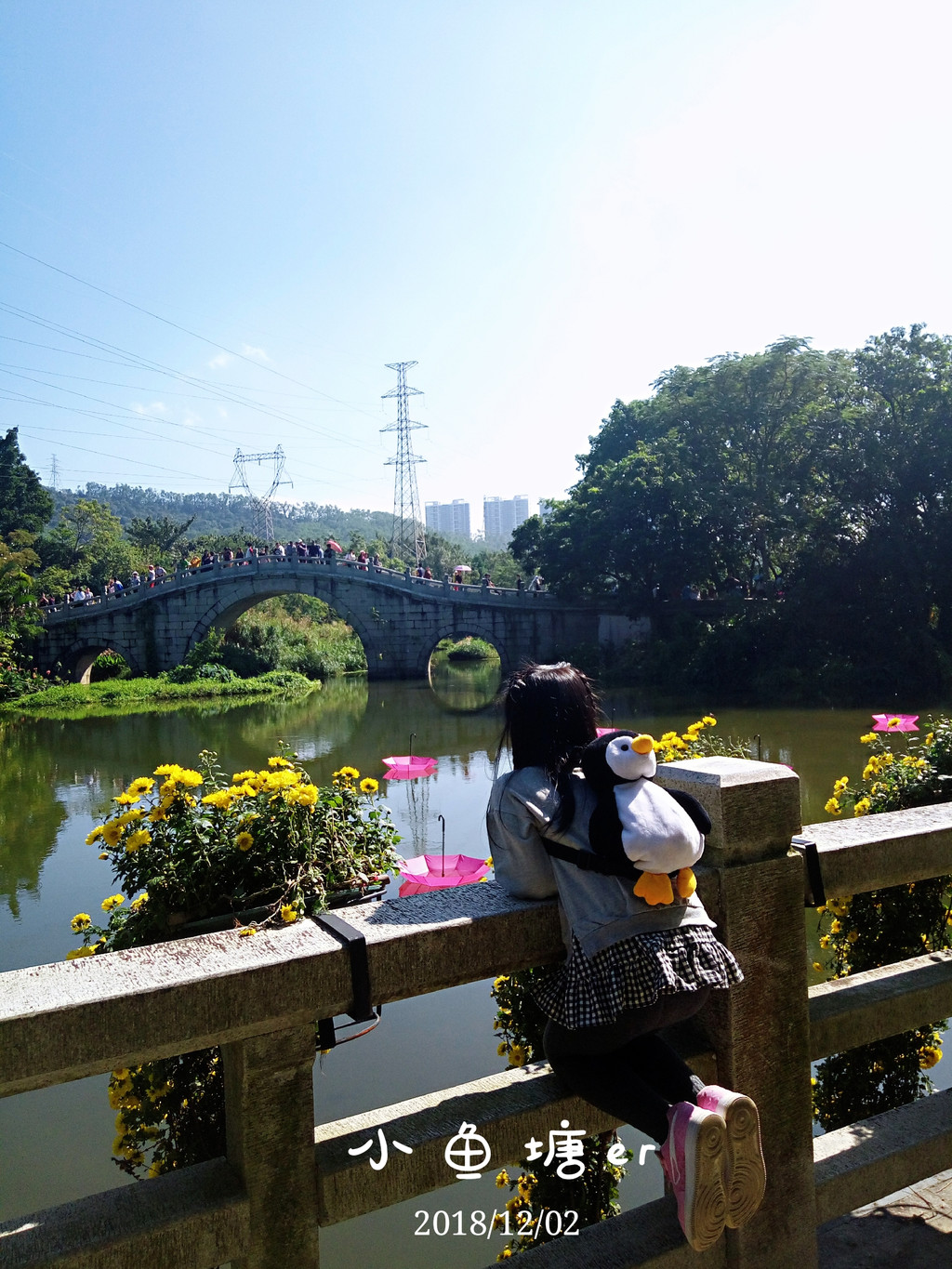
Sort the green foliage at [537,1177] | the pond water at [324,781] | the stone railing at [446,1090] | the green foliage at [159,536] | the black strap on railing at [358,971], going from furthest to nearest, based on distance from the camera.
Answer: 1. the green foliage at [159,536]
2. the pond water at [324,781]
3. the green foliage at [537,1177]
4. the black strap on railing at [358,971]
5. the stone railing at [446,1090]

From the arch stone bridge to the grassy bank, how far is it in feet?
9.00

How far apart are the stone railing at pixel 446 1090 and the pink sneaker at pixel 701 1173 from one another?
0.20 m

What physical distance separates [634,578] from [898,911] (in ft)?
64.4

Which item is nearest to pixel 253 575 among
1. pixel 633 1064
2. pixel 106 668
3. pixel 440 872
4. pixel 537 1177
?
pixel 106 668

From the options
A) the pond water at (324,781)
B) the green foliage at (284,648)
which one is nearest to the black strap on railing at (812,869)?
the pond water at (324,781)

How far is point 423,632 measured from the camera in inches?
1014

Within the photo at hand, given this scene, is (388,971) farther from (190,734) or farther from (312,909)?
(190,734)

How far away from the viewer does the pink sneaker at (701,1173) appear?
4.30 ft

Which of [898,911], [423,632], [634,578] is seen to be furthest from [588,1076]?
[423,632]

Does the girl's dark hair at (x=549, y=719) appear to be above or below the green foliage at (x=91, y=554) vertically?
below

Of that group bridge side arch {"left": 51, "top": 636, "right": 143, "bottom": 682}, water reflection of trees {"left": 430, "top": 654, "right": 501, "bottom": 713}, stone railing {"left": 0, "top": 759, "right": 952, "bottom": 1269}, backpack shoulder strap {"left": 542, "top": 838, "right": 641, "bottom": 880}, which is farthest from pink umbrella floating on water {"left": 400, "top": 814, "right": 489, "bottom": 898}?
bridge side arch {"left": 51, "top": 636, "right": 143, "bottom": 682}

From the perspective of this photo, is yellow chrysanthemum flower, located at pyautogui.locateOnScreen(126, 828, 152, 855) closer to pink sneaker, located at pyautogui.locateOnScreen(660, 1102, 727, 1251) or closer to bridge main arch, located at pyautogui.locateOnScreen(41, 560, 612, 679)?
pink sneaker, located at pyautogui.locateOnScreen(660, 1102, 727, 1251)

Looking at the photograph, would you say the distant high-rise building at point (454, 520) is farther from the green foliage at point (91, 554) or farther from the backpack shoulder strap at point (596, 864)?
the backpack shoulder strap at point (596, 864)

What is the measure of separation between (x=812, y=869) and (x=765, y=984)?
0.70ft
